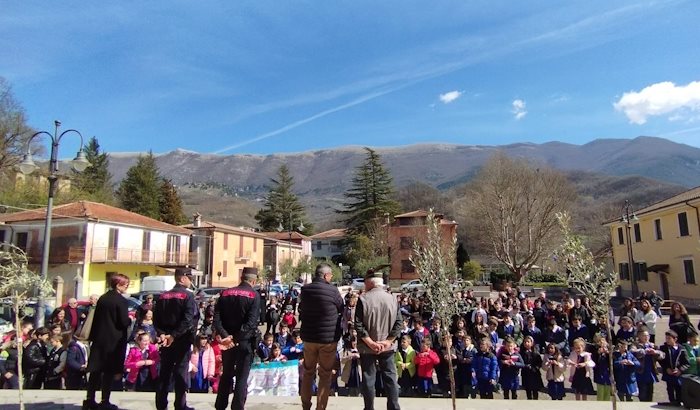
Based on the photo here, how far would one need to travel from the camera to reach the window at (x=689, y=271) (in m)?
27.1

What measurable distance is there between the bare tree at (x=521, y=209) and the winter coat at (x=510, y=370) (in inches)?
1141

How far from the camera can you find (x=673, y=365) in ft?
24.7

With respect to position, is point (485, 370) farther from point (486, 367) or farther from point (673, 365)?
point (673, 365)

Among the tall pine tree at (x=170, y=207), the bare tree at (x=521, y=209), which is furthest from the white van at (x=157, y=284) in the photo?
the tall pine tree at (x=170, y=207)

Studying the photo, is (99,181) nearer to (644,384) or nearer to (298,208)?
(298,208)

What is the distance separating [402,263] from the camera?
52.2 m

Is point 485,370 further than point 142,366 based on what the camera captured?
Yes

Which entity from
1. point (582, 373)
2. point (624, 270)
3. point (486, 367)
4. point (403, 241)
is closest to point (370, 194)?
point (403, 241)

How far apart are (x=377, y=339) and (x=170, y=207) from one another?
63.1 metres

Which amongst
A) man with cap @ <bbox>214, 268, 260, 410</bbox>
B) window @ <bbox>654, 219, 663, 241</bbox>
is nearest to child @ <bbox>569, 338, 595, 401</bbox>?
man with cap @ <bbox>214, 268, 260, 410</bbox>

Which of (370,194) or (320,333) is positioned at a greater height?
(370,194)

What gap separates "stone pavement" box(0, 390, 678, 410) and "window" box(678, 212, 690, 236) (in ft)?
90.4

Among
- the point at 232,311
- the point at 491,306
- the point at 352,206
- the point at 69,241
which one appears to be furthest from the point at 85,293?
the point at 352,206

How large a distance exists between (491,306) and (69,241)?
32033mm
